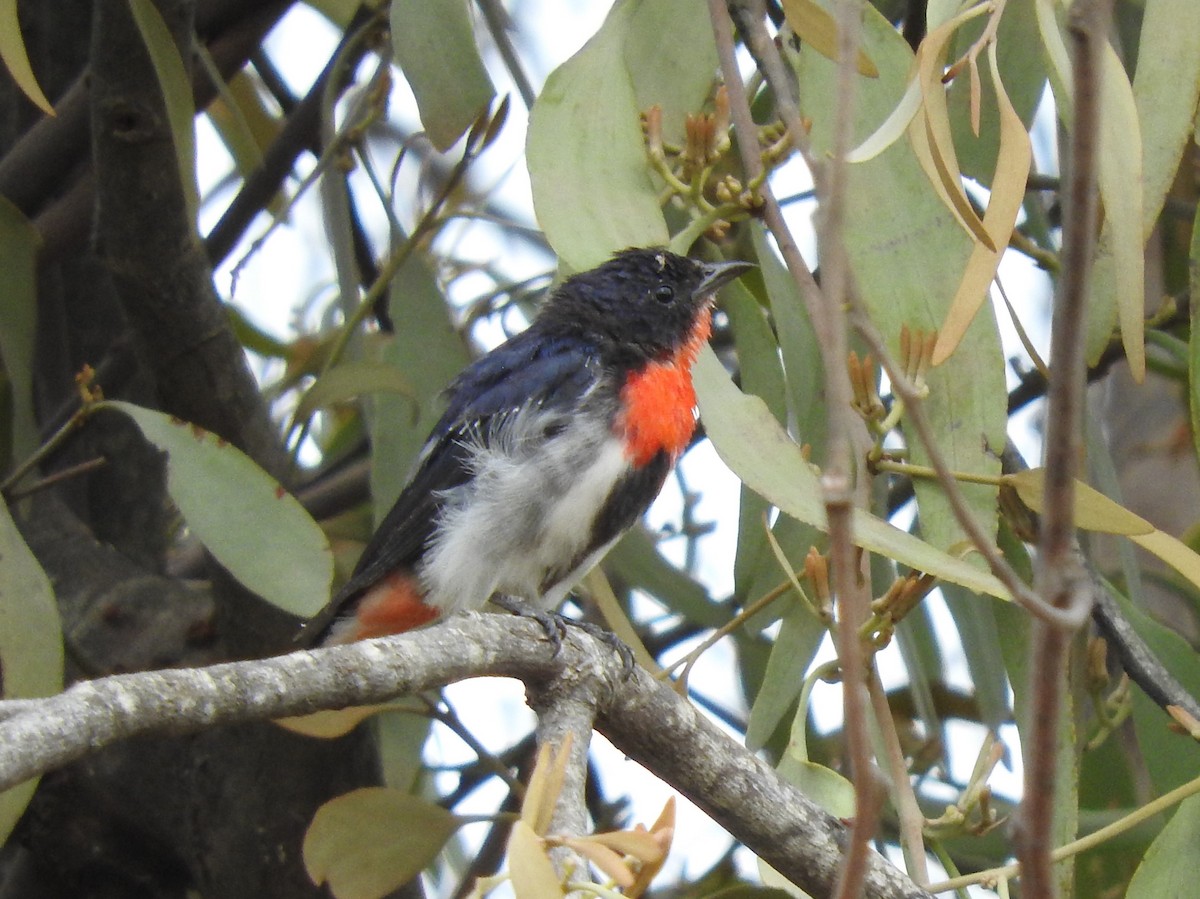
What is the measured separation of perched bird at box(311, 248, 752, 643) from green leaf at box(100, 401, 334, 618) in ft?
1.90

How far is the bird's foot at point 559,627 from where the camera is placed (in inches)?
80.6

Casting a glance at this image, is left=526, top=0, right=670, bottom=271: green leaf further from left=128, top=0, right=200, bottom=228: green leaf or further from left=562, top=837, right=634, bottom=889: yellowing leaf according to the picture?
left=562, top=837, right=634, bottom=889: yellowing leaf

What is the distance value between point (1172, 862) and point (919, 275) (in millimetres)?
936

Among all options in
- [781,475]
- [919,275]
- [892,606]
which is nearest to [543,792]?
[781,475]

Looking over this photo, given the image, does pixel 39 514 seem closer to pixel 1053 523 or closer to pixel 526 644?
pixel 526 644

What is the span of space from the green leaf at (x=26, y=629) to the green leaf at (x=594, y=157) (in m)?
0.93

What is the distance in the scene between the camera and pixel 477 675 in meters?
1.84

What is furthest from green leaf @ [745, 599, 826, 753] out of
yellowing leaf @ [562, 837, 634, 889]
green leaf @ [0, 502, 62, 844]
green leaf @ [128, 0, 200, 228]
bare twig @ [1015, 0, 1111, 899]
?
bare twig @ [1015, 0, 1111, 899]

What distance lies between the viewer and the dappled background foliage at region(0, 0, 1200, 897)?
2150mm

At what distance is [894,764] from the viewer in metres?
2.17

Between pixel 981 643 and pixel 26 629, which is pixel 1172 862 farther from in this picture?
pixel 26 629

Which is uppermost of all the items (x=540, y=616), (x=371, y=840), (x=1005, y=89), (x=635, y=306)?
(x=1005, y=89)

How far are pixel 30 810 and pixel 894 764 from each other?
1.81m

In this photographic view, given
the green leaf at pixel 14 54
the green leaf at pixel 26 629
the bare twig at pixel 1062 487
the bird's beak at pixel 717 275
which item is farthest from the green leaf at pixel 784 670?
the bare twig at pixel 1062 487
